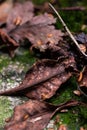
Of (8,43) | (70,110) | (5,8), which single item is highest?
(8,43)

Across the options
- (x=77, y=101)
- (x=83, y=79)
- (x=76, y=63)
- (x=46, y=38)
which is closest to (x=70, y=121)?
(x=77, y=101)

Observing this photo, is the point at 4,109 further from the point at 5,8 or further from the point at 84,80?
the point at 5,8

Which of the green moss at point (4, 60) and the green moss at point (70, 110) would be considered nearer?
the green moss at point (70, 110)


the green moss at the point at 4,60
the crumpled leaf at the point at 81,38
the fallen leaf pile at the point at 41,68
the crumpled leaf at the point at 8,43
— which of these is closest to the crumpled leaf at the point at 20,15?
the fallen leaf pile at the point at 41,68

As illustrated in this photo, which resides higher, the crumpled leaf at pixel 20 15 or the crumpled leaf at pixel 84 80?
the crumpled leaf at pixel 20 15

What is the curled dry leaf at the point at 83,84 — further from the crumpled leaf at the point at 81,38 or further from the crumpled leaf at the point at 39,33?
the crumpled leaf at the point at 39,33

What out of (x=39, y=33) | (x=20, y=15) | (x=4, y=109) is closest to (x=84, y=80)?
(x=4, y=109)

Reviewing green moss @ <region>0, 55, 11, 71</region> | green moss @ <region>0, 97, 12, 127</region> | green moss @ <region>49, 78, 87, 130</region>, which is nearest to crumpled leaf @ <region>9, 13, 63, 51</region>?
green moss @ <region>0, 55, 11, 71</region>

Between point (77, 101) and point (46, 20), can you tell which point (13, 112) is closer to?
point (77, 101)
